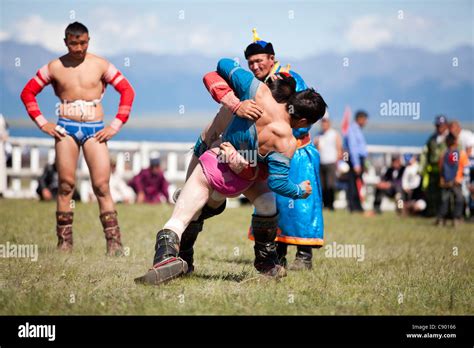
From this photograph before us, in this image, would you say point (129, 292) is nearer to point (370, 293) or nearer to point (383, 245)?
point (370, 293)

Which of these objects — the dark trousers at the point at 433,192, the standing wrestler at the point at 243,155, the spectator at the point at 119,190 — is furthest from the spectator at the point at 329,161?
the standing wrestler at the point at 243,155

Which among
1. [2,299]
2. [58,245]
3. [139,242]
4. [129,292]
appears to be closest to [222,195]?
[129,292]

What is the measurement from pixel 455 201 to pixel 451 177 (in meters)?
0.51

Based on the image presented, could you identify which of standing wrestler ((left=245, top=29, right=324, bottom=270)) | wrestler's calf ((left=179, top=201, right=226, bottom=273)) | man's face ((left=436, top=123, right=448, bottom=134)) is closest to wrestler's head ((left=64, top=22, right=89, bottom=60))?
standing wrestler ((left=245, top=29, right=324, bottom=270))

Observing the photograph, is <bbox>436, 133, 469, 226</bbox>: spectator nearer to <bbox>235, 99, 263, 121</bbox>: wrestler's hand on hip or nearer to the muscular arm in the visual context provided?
the muscular arm

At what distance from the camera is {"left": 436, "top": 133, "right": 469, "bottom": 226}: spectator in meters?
14.7

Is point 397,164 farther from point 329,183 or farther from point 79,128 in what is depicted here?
point 79,128

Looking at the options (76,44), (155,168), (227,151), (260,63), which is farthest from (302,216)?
(155,168)

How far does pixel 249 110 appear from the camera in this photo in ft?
19.2

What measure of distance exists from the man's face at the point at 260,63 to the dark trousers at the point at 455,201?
8.96 meters

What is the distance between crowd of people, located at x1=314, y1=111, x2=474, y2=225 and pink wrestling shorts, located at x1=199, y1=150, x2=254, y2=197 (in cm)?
800

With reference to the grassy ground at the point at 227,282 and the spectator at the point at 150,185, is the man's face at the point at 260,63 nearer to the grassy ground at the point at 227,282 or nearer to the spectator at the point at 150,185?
the grassy ground at the point at 227,282

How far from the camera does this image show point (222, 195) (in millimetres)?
6262
